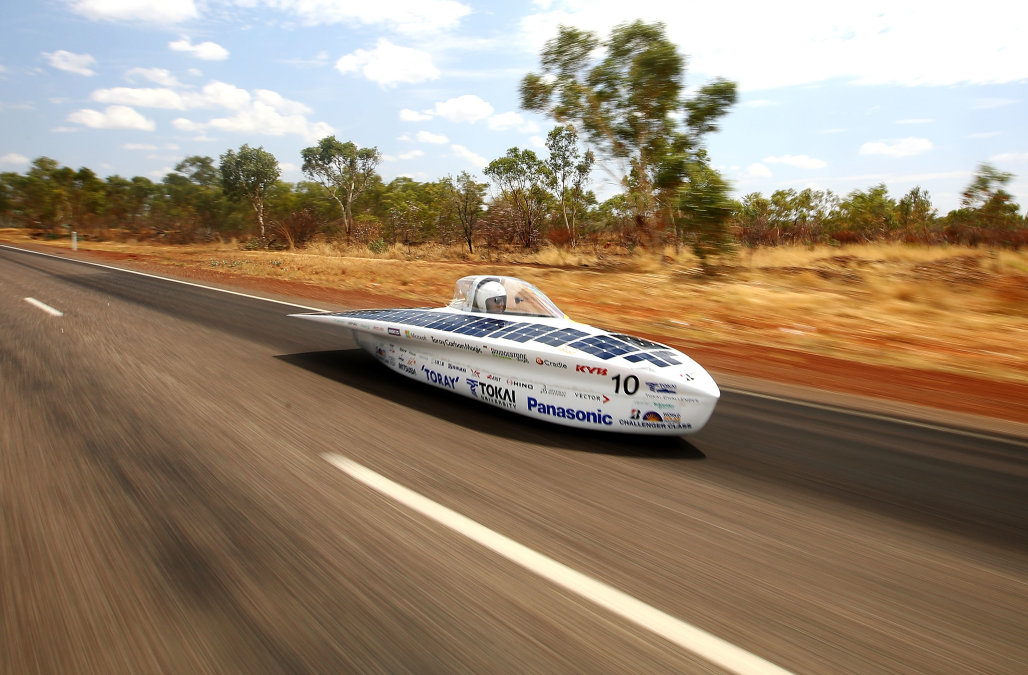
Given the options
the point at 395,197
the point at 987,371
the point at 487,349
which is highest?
the point at 395,197

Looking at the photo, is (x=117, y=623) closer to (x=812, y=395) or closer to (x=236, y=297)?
(x=812, y=395)

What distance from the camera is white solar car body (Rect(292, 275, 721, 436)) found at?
4215 millimetres

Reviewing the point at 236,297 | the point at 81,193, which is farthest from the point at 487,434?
the point at 81,193

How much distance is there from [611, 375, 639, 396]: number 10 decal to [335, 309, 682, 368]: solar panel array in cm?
15

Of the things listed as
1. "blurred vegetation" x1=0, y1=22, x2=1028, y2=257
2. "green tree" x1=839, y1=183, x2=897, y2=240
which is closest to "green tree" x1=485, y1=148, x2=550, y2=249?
"blurred vegetation" x1=0, y1=22, x2=1028, y2=257

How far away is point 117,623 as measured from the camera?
225 cm

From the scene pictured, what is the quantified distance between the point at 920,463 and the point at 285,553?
4.58 m

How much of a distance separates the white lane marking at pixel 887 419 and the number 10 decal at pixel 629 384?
269 centimetres

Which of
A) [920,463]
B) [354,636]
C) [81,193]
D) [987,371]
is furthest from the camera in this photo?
[81,193]

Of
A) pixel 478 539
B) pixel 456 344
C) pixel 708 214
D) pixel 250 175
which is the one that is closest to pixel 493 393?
pixel 456 344

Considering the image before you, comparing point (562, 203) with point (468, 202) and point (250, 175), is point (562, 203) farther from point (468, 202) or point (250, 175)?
point (250, 175)

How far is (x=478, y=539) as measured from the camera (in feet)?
9.84

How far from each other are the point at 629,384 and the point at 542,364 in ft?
2.35

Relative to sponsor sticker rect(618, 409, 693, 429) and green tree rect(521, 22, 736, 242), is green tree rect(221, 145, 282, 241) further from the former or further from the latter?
sponsor sticker rect(618, 409, 693, 429)
